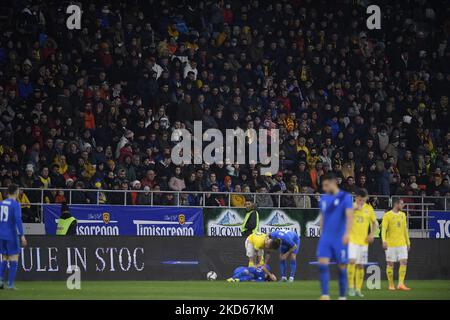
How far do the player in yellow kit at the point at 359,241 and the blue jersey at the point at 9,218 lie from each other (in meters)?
7.17

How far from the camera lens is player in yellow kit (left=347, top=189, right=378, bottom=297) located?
22.2m

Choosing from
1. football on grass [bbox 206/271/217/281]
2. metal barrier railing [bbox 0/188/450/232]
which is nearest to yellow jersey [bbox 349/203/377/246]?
football on grass [bbox 206/271/217/281]

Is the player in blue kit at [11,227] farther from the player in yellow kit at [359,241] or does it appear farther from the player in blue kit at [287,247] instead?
the player in blue kit at [287,247]

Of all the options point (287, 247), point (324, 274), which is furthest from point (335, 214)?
point (287, 247)

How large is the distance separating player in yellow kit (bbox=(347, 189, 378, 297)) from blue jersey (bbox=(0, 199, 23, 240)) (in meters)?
7.17

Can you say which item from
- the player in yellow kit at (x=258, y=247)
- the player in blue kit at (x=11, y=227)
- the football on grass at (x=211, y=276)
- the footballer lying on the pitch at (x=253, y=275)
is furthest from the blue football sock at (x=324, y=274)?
the football on grass at (x=211, y=276)

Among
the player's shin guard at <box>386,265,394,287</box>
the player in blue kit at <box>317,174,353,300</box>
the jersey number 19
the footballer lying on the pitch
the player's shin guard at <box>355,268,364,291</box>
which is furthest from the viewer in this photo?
the footballer lying on the pitch

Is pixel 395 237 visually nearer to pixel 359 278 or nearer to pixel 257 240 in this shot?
pixel 359 278

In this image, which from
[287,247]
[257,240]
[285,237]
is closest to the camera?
[257,240]

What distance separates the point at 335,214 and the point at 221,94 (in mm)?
17516

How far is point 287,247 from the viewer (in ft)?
94.3

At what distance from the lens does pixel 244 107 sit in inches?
1379

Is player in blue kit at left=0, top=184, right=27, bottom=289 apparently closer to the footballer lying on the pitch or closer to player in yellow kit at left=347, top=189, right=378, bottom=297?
player in yellow kit at left=347, top=189, right=378, bottom=297

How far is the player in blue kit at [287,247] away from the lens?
93.8 feet
